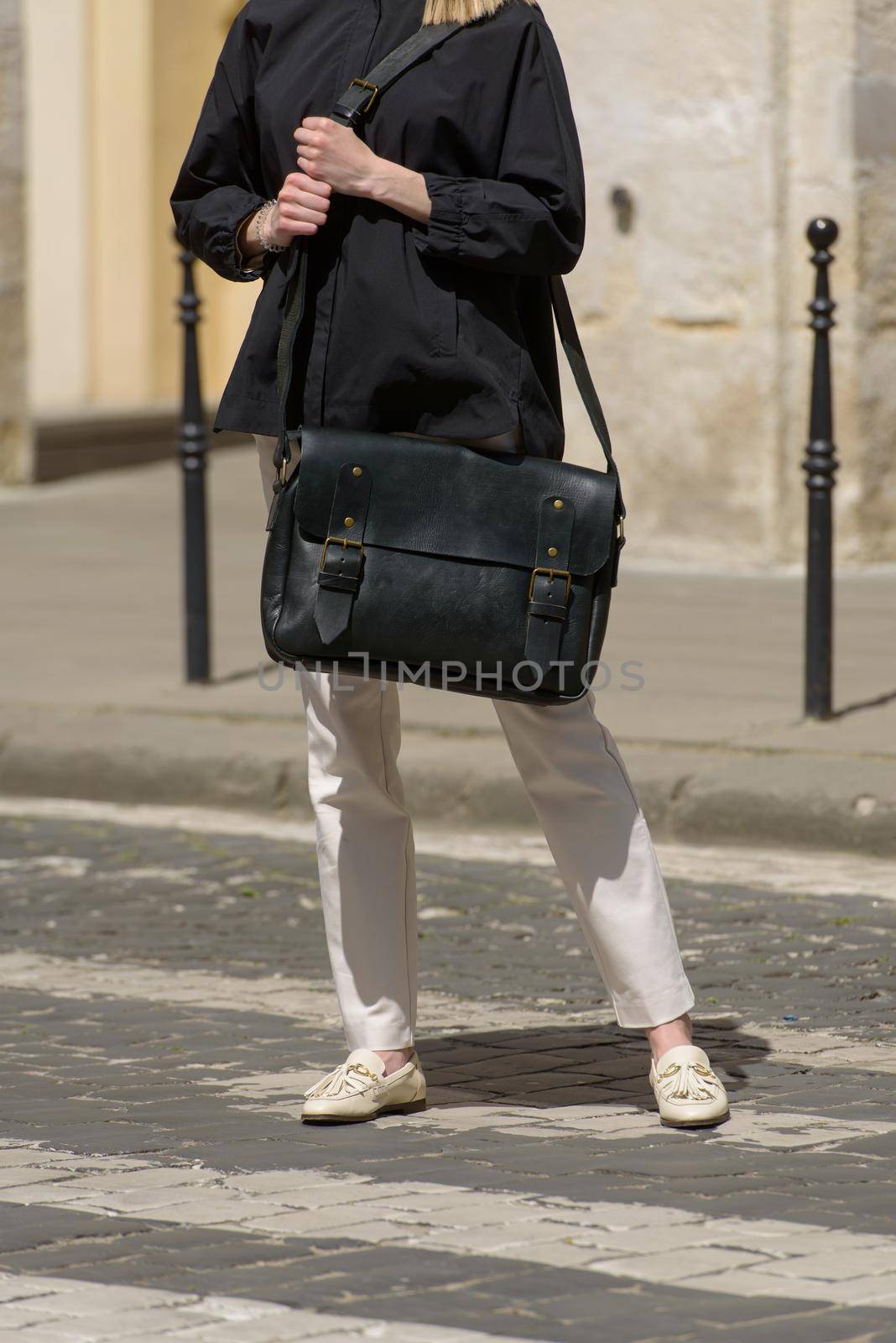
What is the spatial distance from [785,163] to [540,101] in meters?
6.87

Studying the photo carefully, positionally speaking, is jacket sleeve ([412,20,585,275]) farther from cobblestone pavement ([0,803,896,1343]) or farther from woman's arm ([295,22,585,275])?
cobblestone pavement ([0,803,896,1343])

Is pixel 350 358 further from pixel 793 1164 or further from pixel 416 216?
pixel 793 1164

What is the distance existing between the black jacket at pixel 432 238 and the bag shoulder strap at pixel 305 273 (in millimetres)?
23

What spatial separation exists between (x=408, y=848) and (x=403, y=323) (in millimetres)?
835

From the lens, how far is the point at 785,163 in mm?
10453

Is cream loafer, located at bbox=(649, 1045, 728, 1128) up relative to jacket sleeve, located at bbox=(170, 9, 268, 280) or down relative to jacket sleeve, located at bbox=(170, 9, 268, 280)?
down

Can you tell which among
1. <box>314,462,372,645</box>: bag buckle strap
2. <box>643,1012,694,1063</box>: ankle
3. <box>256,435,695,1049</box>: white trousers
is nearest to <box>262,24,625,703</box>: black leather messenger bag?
<box>314,462,372,645</box>: bag buckle strap

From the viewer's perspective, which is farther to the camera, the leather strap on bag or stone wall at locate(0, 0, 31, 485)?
stone wall at locate(0, 0, 31, 485)

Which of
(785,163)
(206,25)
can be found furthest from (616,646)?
(206,25)

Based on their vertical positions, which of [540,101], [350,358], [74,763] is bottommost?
[74,763]

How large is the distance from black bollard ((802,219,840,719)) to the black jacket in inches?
129

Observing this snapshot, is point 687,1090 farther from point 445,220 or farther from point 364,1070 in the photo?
point 445,220

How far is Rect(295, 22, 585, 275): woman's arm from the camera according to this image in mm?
3730

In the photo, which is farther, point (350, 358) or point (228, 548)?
point (228, 548)
